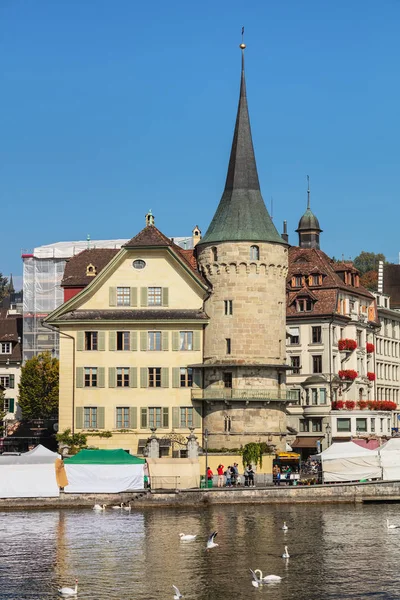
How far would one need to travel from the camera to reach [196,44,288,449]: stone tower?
79.9m

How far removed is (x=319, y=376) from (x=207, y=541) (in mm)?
44780

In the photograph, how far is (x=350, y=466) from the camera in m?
71.1

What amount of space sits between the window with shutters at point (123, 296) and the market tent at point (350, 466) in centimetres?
1911

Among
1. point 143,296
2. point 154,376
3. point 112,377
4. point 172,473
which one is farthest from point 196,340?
point 172,473

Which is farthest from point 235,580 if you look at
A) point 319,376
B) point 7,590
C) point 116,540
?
point 319,376

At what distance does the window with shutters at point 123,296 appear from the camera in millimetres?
82875

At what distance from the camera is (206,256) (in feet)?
272

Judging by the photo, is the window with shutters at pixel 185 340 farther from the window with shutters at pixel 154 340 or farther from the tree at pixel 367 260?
the tree at pixel 367 260

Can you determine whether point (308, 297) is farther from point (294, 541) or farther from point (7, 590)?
point (7, 590)

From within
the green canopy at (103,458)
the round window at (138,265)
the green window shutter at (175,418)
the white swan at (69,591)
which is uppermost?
the round window at (138,265)

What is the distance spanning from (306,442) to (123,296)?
21.8 m

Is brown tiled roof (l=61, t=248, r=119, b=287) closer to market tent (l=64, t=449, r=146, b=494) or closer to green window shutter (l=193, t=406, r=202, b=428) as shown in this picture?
green window shutter (l=193, t=406, r=202, b=428)

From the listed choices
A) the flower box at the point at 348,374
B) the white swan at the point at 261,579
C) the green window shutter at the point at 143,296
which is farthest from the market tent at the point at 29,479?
the flower box at the point at 348,374

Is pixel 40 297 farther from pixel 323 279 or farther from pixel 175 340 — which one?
pixel 175 340
